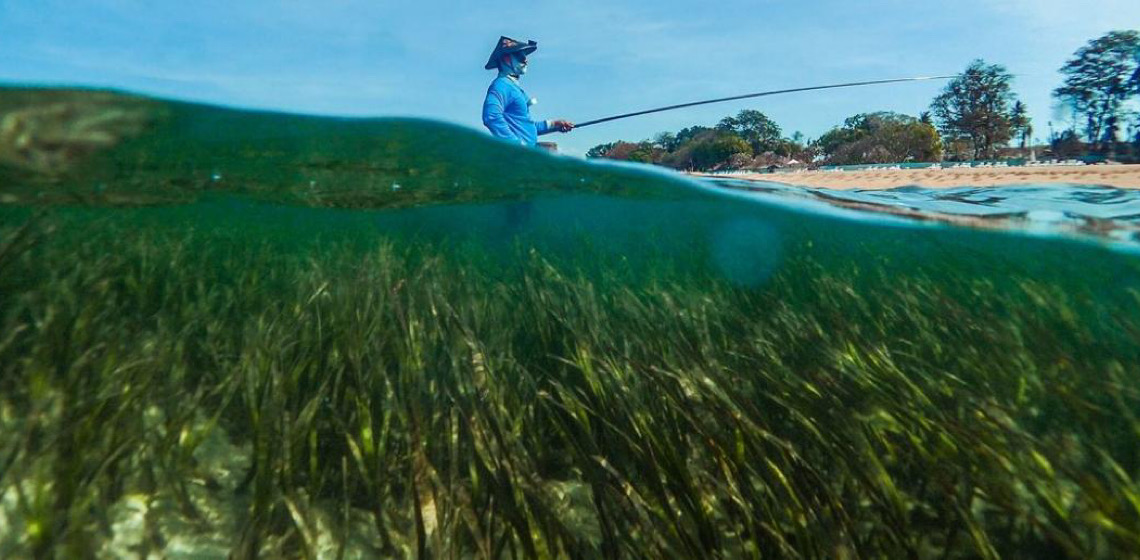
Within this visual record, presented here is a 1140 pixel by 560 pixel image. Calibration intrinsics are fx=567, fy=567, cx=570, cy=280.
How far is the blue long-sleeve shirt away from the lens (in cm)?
898

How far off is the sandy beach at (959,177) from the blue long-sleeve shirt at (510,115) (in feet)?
11.4

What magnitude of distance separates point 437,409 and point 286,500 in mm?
943

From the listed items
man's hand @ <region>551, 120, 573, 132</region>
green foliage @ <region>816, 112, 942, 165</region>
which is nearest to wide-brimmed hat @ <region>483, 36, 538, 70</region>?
man's hand @ <region>551, 120, 573, 132</region>

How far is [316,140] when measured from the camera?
30.6 feet

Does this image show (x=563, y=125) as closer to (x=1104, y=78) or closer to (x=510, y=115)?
(x=510, y=115)

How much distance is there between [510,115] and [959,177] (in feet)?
26.7

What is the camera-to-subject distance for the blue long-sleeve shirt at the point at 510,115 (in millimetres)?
8977

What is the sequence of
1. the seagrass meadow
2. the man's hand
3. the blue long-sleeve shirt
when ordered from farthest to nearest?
the man's hand
the blue long-sleeve shirt
the seagrass meadow

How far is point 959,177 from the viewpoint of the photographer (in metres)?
10.3

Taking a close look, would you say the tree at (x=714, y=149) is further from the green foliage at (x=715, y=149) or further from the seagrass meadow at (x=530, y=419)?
the seagrass meadow at (x=530, y=419)

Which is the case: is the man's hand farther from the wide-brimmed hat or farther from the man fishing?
the wide-brimmed hat

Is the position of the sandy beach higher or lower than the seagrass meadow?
higher

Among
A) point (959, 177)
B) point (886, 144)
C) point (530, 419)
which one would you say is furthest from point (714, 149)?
point (886, 144)

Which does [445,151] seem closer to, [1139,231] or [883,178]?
[883,178]
